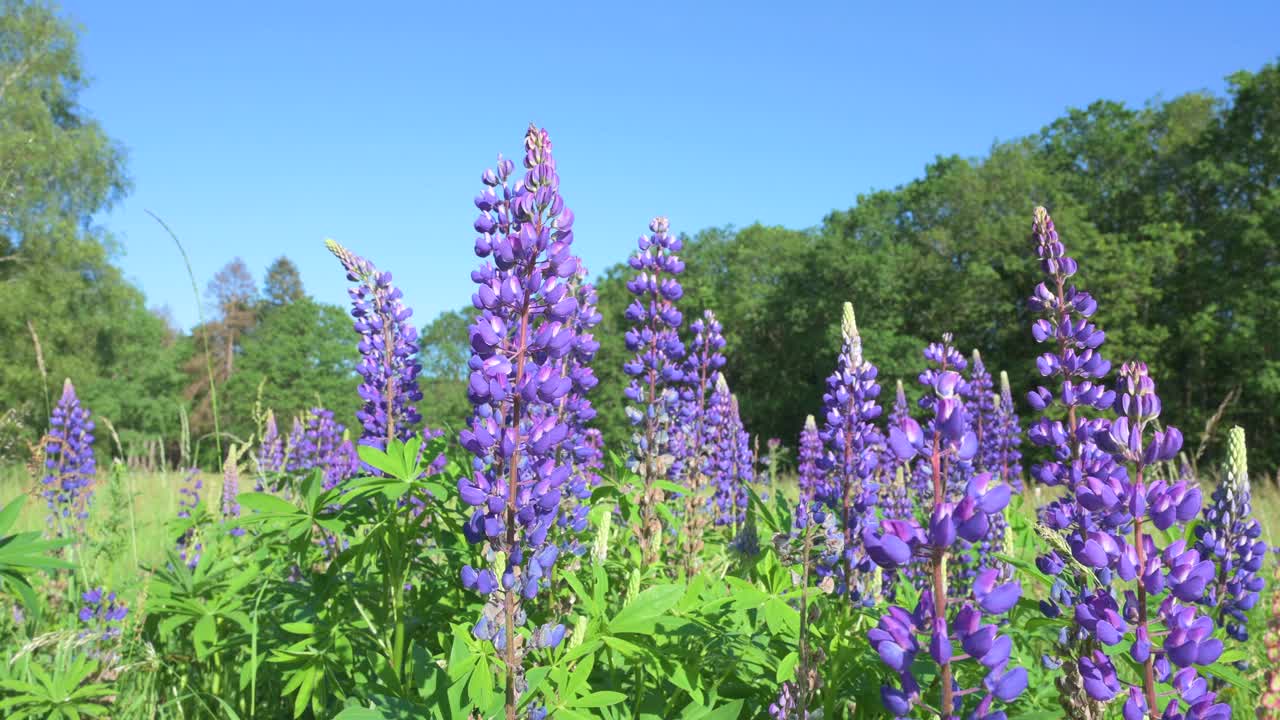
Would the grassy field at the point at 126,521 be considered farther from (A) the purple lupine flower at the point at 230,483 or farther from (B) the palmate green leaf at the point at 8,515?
(B) the palmate green leaf at the point at 8,515

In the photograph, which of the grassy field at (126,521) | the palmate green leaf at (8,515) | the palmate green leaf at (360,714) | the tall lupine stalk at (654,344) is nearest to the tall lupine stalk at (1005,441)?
the grassy field at (126,521)

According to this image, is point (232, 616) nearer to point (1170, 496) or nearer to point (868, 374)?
point (868, 374)

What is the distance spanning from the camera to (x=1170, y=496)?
1730mm

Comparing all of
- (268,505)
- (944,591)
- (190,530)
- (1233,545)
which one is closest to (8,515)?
(268,505)

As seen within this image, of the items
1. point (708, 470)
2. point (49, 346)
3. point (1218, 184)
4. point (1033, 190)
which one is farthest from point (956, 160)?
point (49, 346)

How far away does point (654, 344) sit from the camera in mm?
4172

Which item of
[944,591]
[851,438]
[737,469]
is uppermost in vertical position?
[851,438]

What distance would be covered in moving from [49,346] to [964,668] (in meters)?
26.2

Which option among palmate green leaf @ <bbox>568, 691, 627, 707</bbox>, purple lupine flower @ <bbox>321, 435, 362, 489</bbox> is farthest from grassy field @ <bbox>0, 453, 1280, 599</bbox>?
palmate green leaf @ <bbox>568, 691, 627, 707</bbox>

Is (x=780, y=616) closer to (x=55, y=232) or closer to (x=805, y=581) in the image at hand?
(x=805, y=581)

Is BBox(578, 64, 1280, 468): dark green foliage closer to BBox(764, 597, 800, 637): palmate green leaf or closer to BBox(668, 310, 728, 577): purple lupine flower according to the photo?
BBox(668, 310, 728, 577): purple lupine flower

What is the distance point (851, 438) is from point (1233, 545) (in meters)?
1.52

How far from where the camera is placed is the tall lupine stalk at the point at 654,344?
382cm

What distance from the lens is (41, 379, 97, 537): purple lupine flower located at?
520cm
